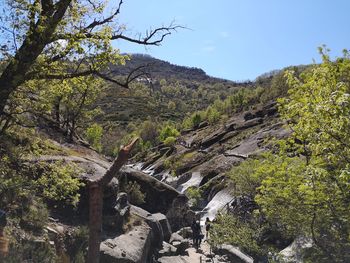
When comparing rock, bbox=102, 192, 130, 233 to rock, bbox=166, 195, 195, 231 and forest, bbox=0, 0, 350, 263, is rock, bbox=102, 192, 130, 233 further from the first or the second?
rock, bbox=166, 195, 195, 231

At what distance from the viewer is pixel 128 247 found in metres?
18.1

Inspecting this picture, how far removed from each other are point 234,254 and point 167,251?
371 cm

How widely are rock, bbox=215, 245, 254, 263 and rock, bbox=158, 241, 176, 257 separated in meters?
2.91

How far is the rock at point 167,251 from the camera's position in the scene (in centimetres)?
2281

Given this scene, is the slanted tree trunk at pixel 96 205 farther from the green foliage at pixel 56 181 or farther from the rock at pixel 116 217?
the rock at pixel 116 217

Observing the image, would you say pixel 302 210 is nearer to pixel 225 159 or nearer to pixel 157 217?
pixel 157 217

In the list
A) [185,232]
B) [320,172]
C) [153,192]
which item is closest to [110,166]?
[320,172]

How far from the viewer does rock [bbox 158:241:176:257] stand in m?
22.8

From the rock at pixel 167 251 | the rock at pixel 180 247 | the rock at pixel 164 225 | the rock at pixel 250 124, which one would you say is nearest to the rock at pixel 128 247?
the rock at pixel 167 251

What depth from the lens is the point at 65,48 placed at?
36.5 feet

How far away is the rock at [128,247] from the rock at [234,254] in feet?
14.9

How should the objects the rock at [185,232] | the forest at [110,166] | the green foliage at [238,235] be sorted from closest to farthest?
the forest at [110,166]
the green foliage at [238,235]
the rock at [185,232]

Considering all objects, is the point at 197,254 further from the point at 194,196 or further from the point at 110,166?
the point at 194,196

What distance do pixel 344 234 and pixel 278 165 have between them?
2668mm
